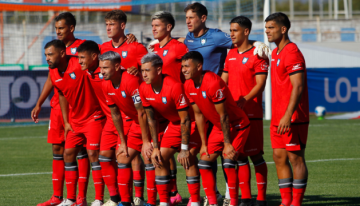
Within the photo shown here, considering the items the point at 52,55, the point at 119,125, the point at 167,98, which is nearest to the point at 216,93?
the point at 167,98

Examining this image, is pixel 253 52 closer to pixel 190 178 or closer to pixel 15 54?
pixel 190 178

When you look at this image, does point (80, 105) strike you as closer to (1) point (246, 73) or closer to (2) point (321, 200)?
(1) point (246, 73)

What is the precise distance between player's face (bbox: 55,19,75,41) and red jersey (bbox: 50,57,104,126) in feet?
1.91

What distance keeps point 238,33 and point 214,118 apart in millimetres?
1232

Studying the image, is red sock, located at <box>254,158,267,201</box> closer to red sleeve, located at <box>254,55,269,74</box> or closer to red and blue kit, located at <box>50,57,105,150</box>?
red sleeve, located at <box>254,55,269,74</box>

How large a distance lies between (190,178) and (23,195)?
297cm

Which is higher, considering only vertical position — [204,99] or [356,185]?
[204,99]

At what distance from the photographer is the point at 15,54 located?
2778cm

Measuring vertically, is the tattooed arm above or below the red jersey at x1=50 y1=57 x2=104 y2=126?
below

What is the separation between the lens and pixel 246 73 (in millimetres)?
6605

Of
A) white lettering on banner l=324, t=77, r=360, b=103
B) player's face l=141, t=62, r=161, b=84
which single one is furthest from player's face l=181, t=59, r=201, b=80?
white lettering on banner l=324, t=77, r=360, b=103

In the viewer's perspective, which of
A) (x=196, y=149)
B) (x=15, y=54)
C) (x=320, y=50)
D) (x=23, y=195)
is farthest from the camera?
(x=15, y=54)

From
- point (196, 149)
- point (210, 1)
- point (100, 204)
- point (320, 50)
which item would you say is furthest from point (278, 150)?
point (320, 50)

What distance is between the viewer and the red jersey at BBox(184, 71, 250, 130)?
5.90 m
